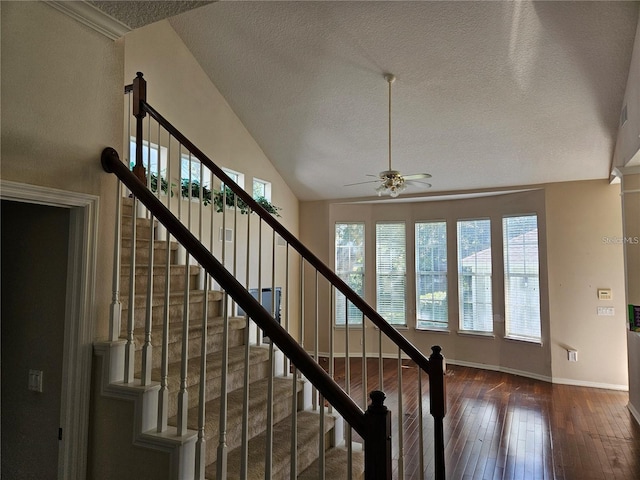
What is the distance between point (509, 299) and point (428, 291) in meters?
1.30

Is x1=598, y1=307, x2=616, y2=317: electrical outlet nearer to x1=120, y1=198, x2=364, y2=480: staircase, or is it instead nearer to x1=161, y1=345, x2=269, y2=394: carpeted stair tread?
x1=120, y1=198, x2=364, y2=480: staircase

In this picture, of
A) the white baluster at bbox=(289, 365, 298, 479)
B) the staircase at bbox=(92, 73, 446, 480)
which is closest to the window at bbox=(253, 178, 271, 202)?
the staircase at bbox=(92, 73, 446, 480)

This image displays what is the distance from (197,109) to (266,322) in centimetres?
426

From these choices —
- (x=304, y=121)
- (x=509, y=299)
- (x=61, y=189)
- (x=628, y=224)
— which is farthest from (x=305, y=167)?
(x=61, y=189)

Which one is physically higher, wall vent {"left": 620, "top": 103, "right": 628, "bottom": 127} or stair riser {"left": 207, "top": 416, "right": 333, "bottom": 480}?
wall vent {"left": 620, "top": 103, "right": 628, "bottom": 127}

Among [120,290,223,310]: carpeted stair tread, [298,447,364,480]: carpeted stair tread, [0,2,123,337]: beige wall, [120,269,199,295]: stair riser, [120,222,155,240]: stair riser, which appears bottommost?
[298,447,364,480]: carpeted stair tread

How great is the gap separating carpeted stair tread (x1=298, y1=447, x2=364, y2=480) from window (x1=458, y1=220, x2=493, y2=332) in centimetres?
471

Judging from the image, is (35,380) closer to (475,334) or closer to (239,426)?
(239,426)

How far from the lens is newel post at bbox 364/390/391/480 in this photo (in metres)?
1.28

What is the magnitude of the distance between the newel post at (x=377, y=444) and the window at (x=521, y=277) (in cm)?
550

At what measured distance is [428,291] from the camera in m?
6.93

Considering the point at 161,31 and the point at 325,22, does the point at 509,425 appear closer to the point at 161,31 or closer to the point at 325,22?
the point at 325,22

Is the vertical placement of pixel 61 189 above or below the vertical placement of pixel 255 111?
below

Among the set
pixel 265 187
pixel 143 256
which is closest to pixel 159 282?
pixel 143 256
